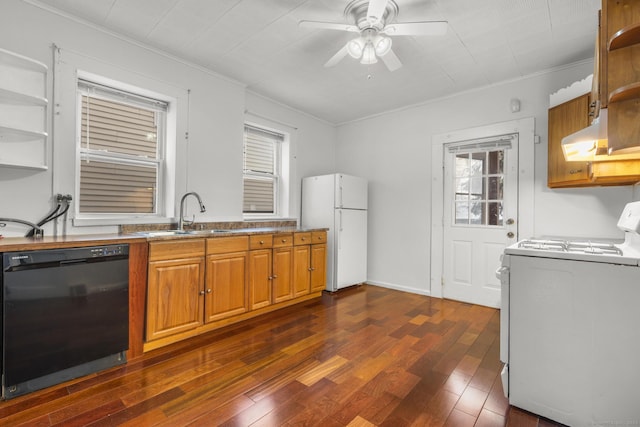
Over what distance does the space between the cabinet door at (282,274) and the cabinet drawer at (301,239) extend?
12cm

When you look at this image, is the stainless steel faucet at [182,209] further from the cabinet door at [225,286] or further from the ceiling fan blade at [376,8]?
the ceiling fan blade at [376,8]

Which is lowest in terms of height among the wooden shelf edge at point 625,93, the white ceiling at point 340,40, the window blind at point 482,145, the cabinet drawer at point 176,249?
the cabinet drawer at point 176,249

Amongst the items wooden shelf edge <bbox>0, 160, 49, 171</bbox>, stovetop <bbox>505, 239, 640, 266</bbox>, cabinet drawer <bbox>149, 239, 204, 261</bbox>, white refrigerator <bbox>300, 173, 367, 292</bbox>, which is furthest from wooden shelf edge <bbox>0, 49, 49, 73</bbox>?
stovetop <bbox>505, 239, 640, 266</bbox>

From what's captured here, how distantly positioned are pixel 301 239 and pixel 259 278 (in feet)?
2.40

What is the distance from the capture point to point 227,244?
9.16 feet

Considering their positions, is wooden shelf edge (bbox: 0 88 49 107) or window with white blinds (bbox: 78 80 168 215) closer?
wooden shelf edge (bbox: 0 88 49 107)

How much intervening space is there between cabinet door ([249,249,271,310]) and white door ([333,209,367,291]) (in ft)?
3.97

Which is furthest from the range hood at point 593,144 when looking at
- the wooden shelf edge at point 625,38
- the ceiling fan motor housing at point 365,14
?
the ceiling fan motor housing at point 365,14

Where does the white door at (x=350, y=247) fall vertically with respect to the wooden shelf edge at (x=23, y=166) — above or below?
below

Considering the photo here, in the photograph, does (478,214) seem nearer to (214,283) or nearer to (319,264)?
(319,264)

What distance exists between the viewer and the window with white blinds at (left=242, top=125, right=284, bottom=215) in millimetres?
4012

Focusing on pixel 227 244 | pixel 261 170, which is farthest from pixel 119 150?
pixel 261 170

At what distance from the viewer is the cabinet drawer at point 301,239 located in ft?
11.5

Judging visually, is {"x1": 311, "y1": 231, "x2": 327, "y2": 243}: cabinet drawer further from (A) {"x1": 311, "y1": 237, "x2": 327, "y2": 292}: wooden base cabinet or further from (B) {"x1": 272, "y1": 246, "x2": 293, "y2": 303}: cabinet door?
(B) {"x1": 272, "y1": 246, "x2": 293, "y2": 303}: cabinet door
